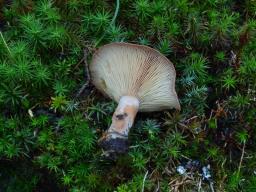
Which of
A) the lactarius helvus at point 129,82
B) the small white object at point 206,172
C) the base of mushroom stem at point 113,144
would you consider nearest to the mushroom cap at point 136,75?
the lactarius helvus at point 129,82

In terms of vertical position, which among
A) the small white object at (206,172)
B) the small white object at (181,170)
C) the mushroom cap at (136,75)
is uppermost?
the mushroom cap at (136,75)

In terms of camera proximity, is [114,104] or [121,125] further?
[114,104]

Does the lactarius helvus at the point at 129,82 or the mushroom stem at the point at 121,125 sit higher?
the lactarius helvus at the point at 129,82

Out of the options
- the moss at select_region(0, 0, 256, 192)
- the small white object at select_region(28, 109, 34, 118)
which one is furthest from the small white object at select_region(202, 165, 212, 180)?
the small white object at select_region(28, 109, 34, 118)

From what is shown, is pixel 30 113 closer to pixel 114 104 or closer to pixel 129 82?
pixel 114 104

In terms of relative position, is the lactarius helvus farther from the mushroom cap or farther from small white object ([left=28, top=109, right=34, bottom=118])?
small white object ([left=28, top=109, right=34, bottom=118])

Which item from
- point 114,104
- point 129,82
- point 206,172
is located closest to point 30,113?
point 114,104

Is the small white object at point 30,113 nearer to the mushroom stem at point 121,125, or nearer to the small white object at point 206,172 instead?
the mushroom stem at point 121,125
